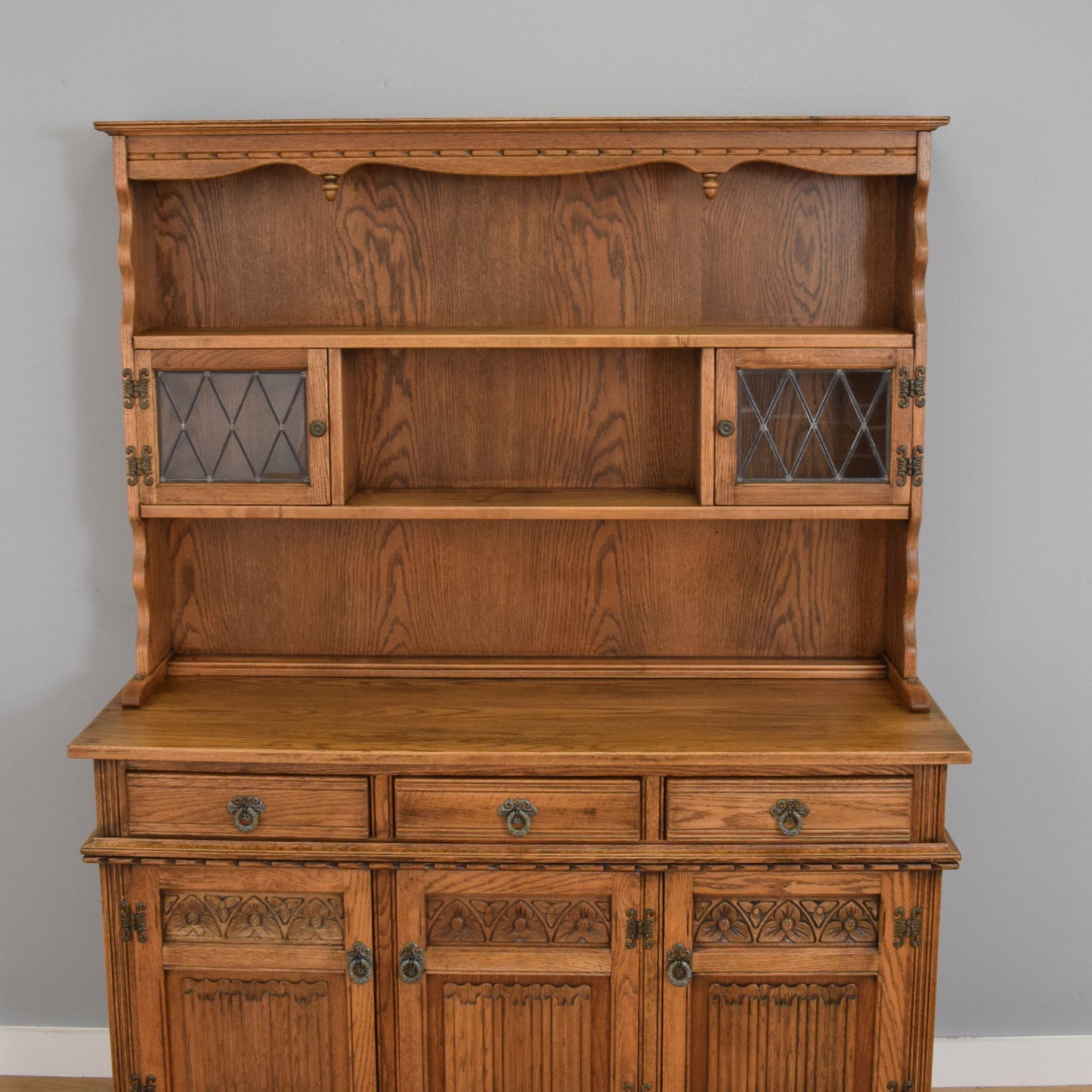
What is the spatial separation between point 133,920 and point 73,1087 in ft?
2.49

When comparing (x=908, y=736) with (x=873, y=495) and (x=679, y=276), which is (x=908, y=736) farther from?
(x=679, y=276)

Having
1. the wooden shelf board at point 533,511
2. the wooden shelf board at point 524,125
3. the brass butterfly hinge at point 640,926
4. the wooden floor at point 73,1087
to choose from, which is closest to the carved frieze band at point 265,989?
the brass butterfly hinge at point 640,926

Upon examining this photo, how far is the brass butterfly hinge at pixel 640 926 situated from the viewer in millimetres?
2270

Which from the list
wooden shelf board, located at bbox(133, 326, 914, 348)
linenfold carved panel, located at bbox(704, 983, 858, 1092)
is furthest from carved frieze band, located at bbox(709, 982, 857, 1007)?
wooden shelf board, located at bbox(133, 326, 914, 348)

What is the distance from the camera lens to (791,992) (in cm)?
229

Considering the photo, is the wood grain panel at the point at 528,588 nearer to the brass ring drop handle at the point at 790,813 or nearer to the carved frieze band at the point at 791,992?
the brass ring drop handle at the point at 790,813

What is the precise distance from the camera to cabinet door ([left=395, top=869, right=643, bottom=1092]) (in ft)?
7.47

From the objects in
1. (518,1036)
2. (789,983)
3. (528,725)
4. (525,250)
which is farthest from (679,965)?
(525,250)

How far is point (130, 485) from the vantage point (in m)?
2.37

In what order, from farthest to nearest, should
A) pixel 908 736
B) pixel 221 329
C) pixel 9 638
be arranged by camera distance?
pixel 9 638, pixel 221 329, pixel 908 736

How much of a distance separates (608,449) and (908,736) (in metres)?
0.82

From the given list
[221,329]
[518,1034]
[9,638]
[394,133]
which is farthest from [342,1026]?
[394,133]

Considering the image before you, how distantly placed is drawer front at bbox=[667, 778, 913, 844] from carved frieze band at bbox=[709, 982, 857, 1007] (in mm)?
277

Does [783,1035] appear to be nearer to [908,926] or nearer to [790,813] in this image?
[908,926]
